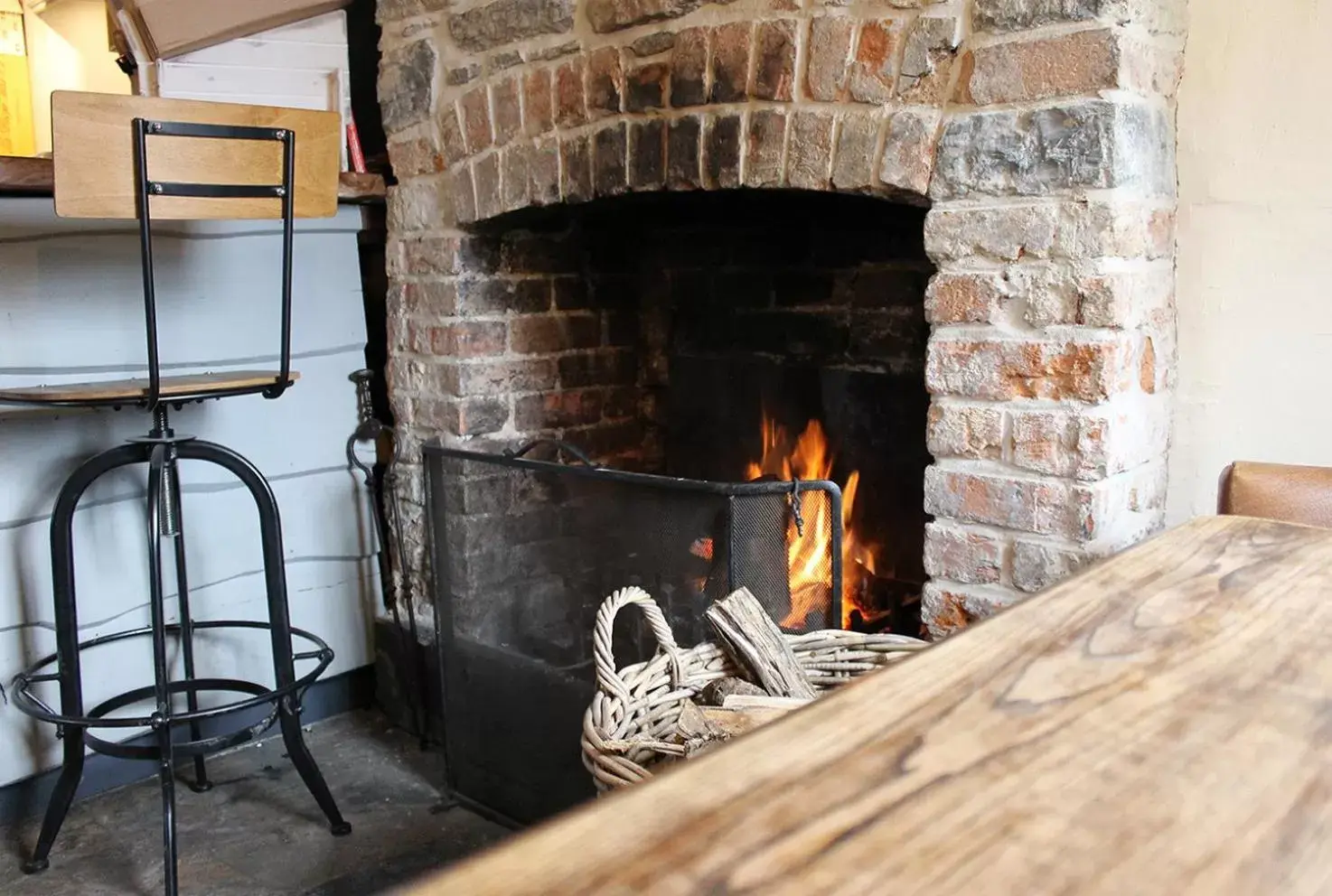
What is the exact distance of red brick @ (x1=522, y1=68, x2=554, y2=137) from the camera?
2104mm

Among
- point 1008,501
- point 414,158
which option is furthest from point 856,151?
point 414,158

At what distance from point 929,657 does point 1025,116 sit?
3.34ft

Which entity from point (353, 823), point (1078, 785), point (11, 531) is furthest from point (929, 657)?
point (11, 531)

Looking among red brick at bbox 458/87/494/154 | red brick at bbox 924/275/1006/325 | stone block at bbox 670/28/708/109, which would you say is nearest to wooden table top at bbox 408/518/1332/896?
red brick at bbox 924/275/1006/325

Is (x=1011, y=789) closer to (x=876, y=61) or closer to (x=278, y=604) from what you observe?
(x=876, y=61)

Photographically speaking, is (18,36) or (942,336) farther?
(18,36)

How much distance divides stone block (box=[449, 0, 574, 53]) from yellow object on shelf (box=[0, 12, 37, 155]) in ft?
10.4

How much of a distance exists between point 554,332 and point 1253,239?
1.48m

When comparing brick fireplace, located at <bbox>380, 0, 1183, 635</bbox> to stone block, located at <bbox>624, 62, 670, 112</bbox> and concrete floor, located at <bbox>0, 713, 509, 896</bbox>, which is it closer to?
stone block, located at <bbox>624, 62, 670, 112</bbox>

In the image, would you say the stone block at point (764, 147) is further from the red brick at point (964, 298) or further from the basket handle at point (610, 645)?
the basket handle at point (610, 645)

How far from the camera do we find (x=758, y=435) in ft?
8.11

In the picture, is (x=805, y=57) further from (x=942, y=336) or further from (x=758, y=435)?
(x=758, y=435)

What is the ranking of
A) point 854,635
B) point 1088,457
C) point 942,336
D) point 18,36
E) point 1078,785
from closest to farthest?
point 1078,785
point 854,635
point 1088,457
point 942,336
point 18,36

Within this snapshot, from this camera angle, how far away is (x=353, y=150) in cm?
264
